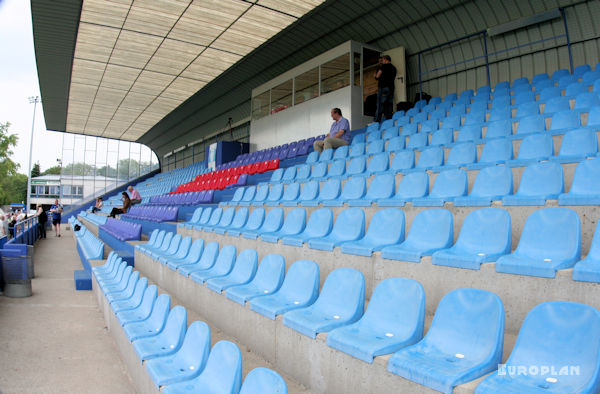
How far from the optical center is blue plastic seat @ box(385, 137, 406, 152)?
5621mm

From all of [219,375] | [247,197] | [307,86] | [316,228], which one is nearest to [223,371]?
[219,375]

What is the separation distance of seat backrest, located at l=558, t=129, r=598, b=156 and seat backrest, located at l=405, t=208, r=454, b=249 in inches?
57.3

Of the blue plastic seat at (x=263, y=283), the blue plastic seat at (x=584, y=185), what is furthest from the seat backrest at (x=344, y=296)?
the blue plastic seat at (x=584, y=185)

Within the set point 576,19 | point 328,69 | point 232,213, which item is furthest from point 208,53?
point 576,19

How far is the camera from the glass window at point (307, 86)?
34.8 ft

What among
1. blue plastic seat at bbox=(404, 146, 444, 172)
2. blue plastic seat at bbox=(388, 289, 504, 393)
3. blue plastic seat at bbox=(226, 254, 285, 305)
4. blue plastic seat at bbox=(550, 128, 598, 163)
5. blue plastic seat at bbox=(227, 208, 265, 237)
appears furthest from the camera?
blue plastic seat at bbox=(227, 208, 265, 237)

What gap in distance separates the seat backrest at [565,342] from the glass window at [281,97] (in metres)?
10.6

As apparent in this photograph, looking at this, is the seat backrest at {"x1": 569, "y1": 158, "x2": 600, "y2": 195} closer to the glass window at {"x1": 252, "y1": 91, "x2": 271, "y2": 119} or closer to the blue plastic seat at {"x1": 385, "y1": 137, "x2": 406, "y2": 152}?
the blue plastic seat at {"x1": 385, "y1": 137, "x2": 406, "y2": 152}

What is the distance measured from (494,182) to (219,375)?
2528 mm

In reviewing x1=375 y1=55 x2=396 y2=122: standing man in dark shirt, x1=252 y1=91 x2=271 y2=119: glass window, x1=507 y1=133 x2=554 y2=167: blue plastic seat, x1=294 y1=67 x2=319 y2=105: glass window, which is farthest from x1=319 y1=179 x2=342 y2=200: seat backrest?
x1=252 y1=91 x2=271 y2=119: glass window

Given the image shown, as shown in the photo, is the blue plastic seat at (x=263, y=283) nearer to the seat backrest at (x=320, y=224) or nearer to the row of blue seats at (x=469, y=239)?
the row of blue seats at (x=469, y=239)

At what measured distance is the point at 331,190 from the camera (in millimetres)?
4684

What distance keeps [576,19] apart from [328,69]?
5174 mm

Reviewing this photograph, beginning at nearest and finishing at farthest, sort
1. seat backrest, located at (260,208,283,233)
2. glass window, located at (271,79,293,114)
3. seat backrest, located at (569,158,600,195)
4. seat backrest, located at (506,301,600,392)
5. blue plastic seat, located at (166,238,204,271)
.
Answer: seat backrest, located at (506,301,600,392) → seat backrest, located at (569,158,600,195) → blue plastic seat, located at (166,238,204,271) → seat backrest, located at (260,208,283,233) → glass window, located at (271,79,293,114)
